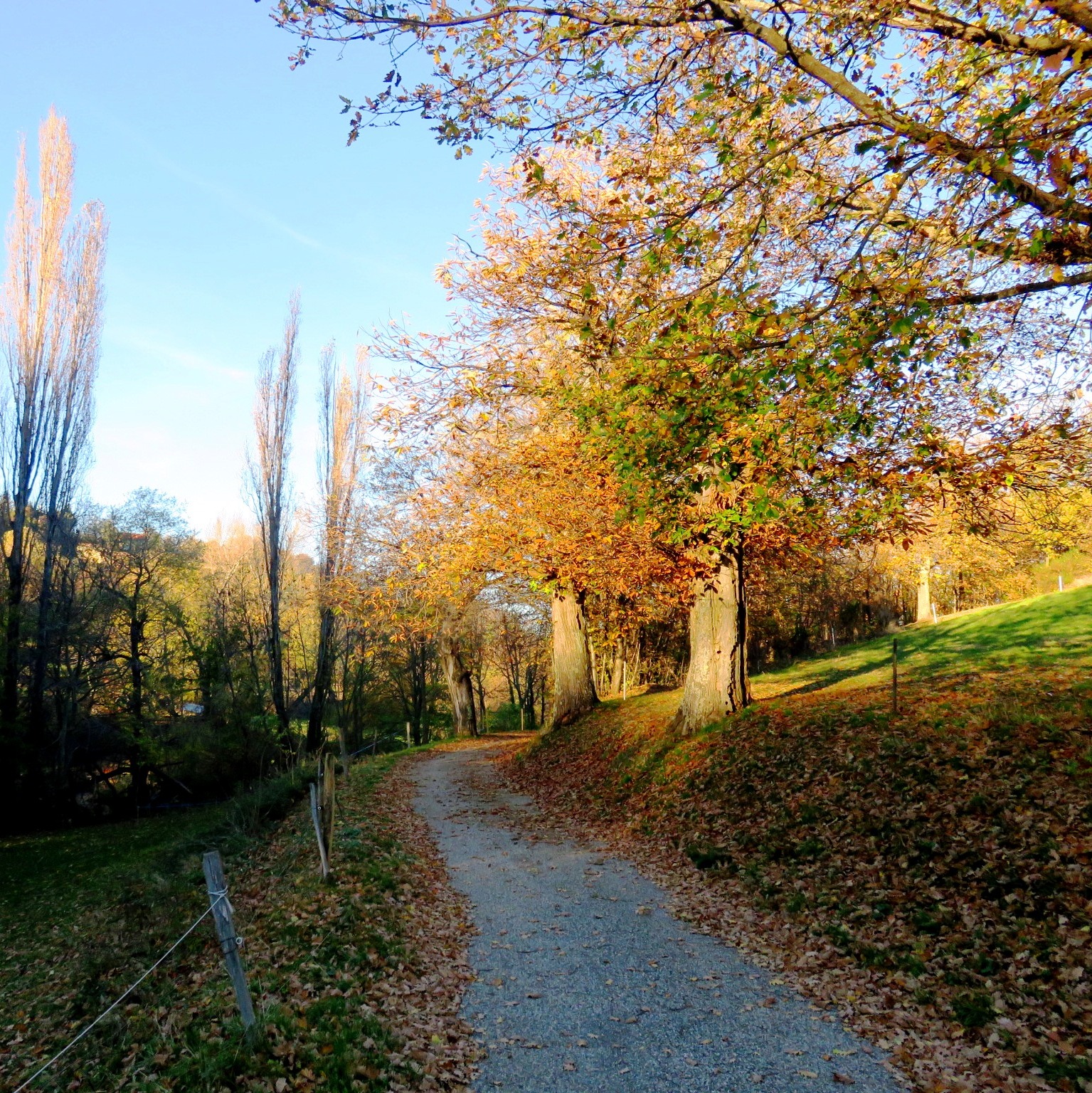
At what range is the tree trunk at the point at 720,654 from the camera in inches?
510

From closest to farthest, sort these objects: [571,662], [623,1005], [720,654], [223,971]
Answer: [623,1005] < [223,971] < [720,654] < [571,662]

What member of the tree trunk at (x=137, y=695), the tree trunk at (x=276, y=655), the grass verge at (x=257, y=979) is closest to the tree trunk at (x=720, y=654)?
the grass verge at (x=257, y=979)

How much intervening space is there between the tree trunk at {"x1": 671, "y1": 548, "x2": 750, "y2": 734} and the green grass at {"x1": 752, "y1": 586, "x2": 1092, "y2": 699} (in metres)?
1.98

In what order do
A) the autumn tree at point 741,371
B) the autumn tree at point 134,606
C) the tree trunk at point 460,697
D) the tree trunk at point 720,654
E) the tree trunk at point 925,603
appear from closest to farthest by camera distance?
the autumn tree at point 741,371
the tree trunk at point 720,654
the autumn tree at point 134,606
the tree trunk at point 460,697
the tree trunk at point 925,603

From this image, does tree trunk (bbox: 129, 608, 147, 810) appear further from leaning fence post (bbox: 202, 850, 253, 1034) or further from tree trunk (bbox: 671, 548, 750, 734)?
leaning fence post (bbox: 202, 850, 253, 1034)

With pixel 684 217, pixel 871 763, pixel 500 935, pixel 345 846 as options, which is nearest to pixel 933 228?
pixel 684 217

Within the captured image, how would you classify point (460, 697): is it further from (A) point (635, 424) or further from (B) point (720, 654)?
(A) point (635, 424)

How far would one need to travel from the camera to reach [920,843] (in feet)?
23.1

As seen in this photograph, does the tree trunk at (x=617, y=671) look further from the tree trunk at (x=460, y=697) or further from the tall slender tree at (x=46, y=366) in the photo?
the tall slender tree at (x=46, y=366)

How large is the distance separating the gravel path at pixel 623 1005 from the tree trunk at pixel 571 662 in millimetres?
10856

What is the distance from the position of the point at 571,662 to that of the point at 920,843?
1379 centimetres

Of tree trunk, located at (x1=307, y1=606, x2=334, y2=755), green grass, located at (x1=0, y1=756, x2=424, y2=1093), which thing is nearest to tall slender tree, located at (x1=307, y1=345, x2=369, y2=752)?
tree trunk, located at (x1=307, y1=606, x2=334, y2=755)

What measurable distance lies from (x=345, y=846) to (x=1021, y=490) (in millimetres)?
10240

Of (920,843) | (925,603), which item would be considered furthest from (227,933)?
(925,603)
